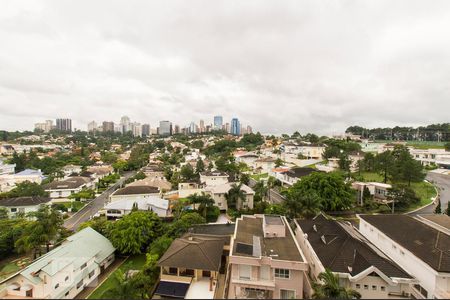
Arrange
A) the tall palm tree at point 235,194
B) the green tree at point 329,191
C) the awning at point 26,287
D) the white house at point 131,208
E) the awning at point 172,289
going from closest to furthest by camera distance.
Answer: the awning at point 172,289 < the awning at point 26,287 < the green tree at point 329,191 < the white house at point 131,208 < the tall palm tree at point 235,194

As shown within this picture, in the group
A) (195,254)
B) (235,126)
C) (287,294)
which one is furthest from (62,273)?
(235,126)

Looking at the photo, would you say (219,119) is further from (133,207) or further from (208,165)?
(133,207)

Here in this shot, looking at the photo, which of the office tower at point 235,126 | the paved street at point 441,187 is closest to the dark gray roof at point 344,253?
the paved street at point 441,187

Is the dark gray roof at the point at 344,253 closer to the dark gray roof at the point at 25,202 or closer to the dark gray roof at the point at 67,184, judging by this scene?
the dark gray roof at the point at 25,202

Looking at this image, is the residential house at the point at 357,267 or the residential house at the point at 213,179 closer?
the residential house at the point at 357,267

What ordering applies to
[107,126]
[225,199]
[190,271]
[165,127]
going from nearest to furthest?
[190,271] < [225,199] < [107,126] < [165,127]

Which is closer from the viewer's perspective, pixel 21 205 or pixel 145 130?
pixel 21 205

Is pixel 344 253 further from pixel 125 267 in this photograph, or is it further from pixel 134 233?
pixel 134 233
